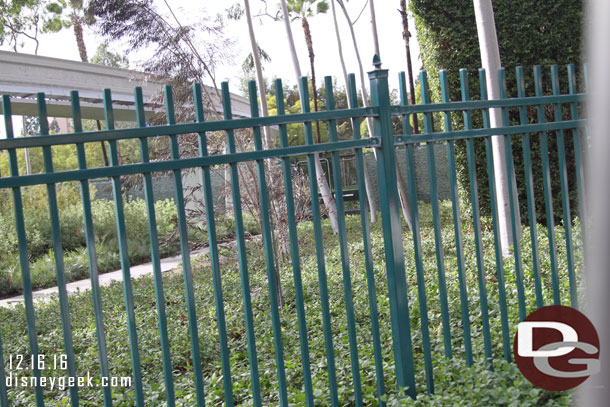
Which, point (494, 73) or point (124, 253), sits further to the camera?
point (494, 73)

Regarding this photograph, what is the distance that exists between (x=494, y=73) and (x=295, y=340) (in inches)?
148

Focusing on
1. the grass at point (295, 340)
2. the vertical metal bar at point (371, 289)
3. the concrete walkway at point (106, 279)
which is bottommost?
the concrete walkway at point (106, 279)

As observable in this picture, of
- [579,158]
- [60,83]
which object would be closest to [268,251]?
[579,158]

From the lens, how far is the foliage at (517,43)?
949 cm

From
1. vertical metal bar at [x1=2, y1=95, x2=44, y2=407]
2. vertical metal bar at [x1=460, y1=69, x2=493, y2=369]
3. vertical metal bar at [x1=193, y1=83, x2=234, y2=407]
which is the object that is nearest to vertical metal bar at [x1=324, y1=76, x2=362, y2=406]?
vertical metal bar at [x1=193, y1=83, x2=234, y2=407]

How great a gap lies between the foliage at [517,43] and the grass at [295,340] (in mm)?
1608

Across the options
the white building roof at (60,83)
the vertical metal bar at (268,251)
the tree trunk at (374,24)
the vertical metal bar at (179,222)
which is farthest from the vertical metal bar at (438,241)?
the tree trunk at (374,24)

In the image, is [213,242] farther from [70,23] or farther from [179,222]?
[70,23]

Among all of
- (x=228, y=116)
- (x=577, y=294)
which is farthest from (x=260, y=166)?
(x=577, y=294)

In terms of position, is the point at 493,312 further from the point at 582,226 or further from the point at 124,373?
the point at 124,373

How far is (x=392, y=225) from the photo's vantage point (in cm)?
295

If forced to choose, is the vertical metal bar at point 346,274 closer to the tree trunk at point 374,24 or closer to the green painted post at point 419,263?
the green painted post at point 419,263

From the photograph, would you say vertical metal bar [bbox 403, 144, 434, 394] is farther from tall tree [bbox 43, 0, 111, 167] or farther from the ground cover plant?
tall tree [bbox 43, 0, 111, 167]

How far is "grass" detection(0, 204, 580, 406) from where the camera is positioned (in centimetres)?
→ 297
